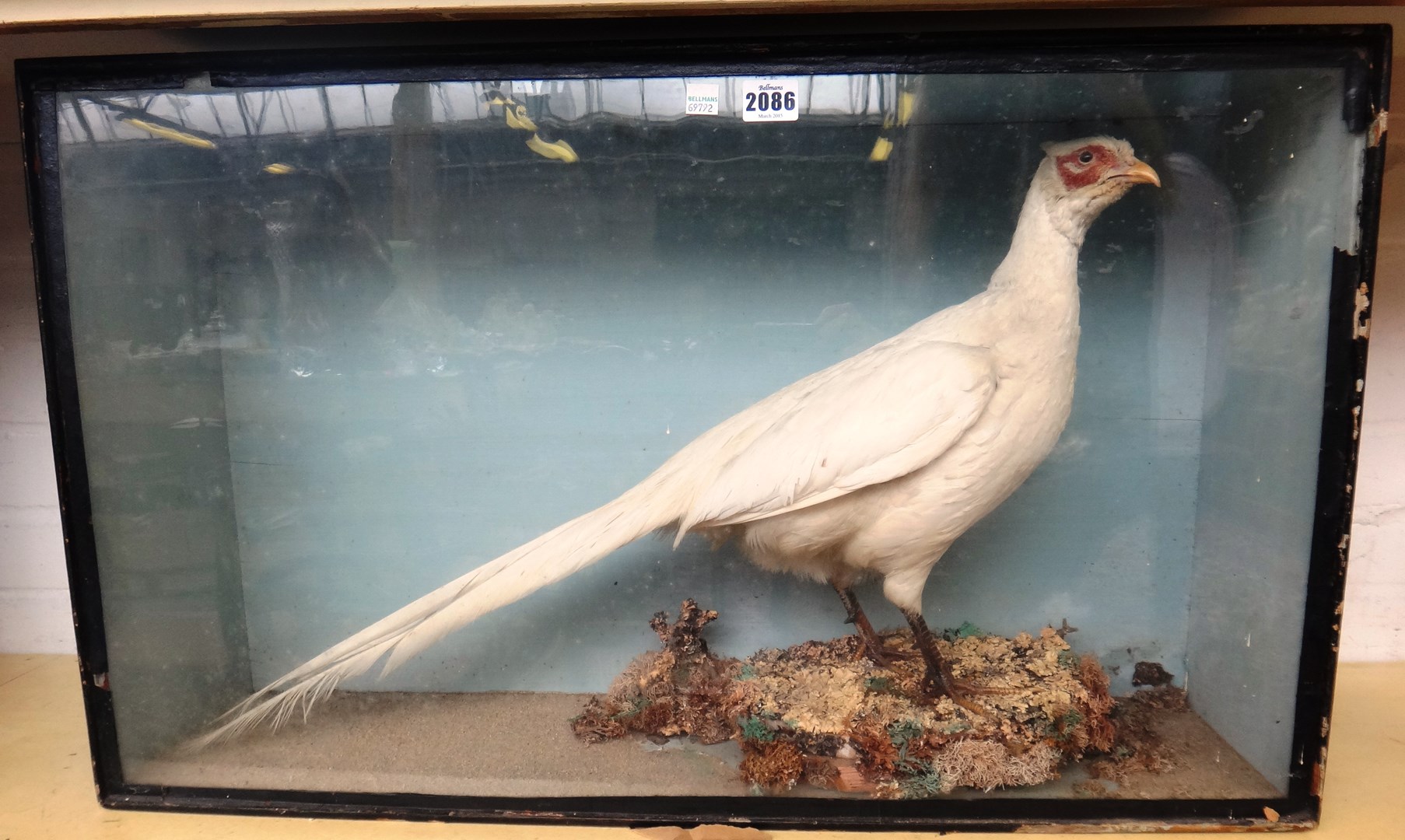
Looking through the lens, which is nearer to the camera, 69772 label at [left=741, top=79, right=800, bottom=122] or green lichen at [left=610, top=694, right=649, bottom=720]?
69772 label at [left=741, top=79, right=800, bottom=122]

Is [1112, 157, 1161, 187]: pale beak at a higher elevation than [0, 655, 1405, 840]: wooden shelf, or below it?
higher

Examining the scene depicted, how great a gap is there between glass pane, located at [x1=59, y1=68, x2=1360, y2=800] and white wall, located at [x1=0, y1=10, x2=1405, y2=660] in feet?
2.06

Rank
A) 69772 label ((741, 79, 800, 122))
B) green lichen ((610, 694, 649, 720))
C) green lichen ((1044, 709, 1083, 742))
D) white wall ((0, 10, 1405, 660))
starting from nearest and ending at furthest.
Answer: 69772 label ((741, 79, 800, 122)) → green lichen ((1044, 709, 1083, 742)) → green lichen ((610, 694, 649, 720)) → white wall ((0, 10, 1405, 660))

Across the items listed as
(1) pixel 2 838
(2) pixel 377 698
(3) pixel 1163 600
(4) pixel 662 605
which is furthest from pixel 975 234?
(1) pixel 2 838

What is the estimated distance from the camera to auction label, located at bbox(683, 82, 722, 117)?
1.05m

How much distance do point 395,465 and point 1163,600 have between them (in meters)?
1.42

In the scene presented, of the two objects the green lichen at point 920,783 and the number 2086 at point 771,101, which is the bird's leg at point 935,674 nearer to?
the green lichen at point 920,783

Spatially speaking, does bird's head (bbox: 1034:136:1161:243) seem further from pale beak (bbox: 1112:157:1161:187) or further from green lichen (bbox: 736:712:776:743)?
green lichen (bbox: 736:712:776:743)

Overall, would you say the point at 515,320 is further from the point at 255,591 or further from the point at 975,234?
the point at 975,234

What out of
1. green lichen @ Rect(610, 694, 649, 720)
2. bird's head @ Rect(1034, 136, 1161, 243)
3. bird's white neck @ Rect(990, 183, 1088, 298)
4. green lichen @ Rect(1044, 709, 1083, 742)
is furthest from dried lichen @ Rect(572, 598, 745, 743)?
bird's head @ Rect(1034, 136, 1161, 243)

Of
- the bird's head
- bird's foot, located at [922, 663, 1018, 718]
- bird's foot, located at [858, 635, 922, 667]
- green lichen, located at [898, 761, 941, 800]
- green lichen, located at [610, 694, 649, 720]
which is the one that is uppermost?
the bird's head

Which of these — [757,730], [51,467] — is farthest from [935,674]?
[51,467]

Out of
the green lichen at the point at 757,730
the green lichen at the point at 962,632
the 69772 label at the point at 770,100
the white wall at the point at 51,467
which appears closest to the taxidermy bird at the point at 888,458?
the green lichen at the point at 962,632

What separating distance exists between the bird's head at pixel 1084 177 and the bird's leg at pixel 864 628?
697 millimetres
